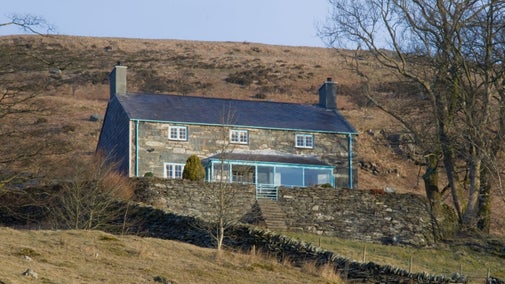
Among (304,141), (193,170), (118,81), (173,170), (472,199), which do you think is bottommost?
(472,199)

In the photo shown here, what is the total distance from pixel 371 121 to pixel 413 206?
Result: 31904mm

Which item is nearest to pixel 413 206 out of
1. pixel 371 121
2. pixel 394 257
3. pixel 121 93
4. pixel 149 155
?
pixel 394 257

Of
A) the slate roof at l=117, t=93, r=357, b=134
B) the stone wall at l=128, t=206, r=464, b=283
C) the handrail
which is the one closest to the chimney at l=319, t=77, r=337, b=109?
the slate roof at l=117, t=93, r=357, b=134

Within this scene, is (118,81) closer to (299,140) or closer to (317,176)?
(299,140)

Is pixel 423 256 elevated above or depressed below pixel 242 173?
below

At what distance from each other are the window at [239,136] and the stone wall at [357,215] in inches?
238

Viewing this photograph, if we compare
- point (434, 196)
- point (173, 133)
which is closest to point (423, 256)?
point (434, 196)

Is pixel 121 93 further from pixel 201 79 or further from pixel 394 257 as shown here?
pixel 201 79

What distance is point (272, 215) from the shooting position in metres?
41.2

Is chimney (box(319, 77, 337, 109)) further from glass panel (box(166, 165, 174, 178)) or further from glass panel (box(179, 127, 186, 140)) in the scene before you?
glass panel (box(166, 165, 174, 178))

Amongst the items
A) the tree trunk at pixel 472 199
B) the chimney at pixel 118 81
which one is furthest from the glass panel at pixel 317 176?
the chimney at pixel 118 81

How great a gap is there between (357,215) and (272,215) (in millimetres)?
3686

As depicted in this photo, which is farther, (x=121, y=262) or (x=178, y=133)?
(x=178, y=133)

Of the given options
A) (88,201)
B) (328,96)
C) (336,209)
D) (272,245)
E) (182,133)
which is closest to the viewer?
(272,245)
